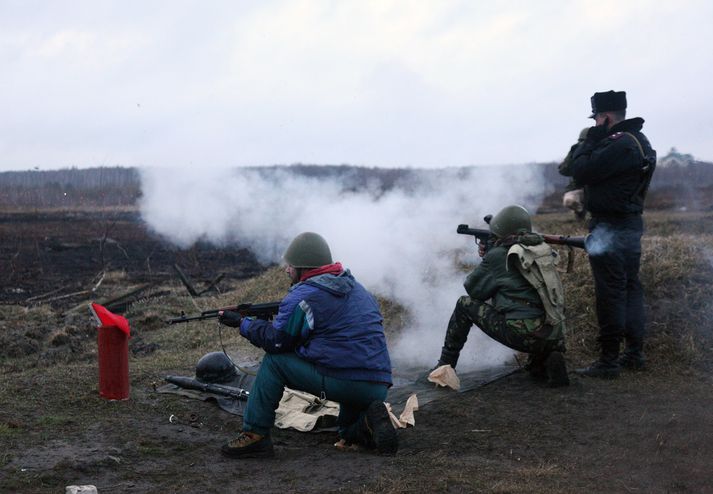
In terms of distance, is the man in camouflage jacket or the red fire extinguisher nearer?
the red fire extinguisher

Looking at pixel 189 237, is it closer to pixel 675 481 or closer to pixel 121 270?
pixel 121 270

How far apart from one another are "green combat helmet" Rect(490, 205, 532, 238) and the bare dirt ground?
1.35 metres

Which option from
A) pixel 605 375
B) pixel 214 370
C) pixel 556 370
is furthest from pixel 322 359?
pixel 605 375

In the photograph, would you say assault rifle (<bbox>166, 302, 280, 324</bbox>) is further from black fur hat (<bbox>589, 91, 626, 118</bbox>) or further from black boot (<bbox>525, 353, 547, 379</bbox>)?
black fur hat (<bbox>589, 91, 626, 118</bbox>)

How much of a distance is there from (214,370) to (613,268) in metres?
3.74

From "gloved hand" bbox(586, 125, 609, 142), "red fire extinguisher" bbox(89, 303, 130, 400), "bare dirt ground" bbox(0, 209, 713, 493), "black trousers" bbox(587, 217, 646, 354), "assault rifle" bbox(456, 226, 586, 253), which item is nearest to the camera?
"bare dirt ground" bbox(0, 209, 713, 493)

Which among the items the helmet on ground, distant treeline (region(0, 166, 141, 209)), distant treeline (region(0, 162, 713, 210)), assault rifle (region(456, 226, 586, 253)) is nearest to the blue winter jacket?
the helmet on ground

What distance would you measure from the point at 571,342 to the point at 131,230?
106 ft

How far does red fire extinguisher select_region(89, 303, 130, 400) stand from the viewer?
6164mm

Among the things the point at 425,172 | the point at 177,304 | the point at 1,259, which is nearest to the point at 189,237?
the point at 1,259

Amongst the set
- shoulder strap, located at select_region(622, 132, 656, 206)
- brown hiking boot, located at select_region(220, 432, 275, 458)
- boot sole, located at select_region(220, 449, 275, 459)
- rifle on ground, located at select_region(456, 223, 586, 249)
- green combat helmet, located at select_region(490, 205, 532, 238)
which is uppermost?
shoulder strap, located at select_region(622, 132, 656, 206)

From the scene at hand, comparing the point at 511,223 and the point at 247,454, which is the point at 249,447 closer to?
the point at 247,454

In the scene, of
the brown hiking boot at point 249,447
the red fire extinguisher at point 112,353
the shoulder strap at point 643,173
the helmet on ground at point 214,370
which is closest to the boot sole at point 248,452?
the brown hiking boot at point 249,447

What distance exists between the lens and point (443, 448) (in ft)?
17.0
